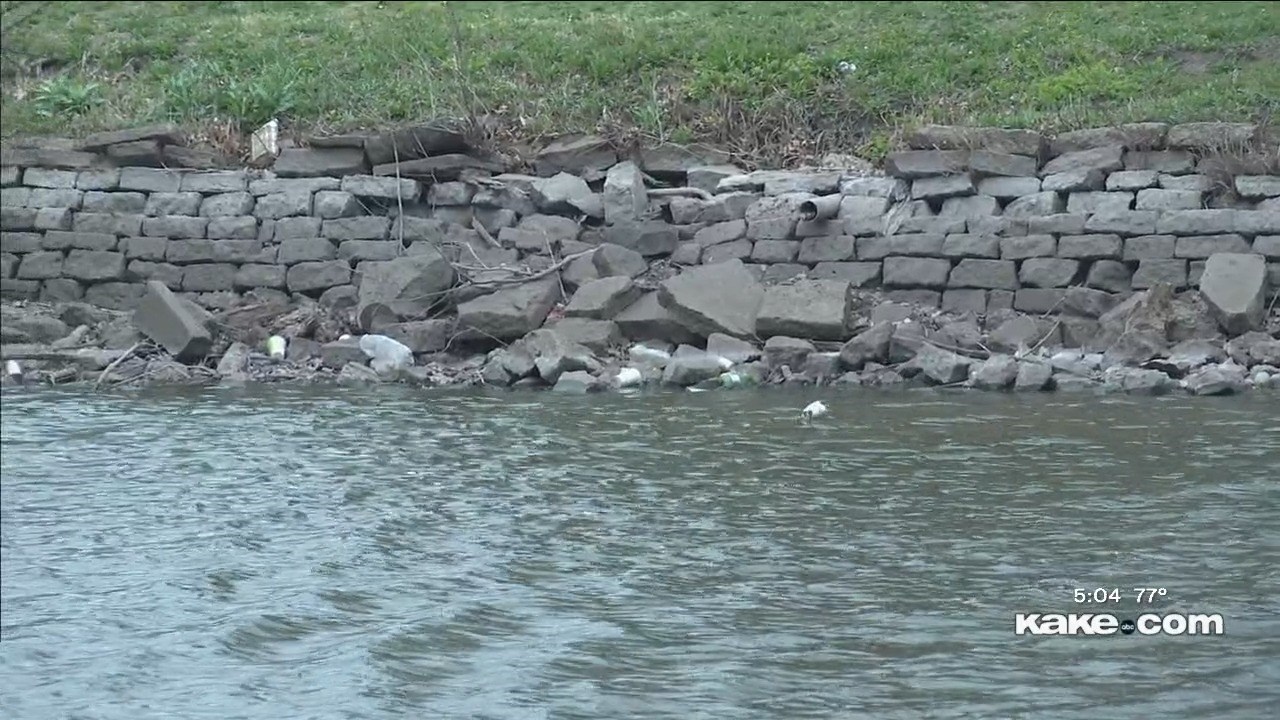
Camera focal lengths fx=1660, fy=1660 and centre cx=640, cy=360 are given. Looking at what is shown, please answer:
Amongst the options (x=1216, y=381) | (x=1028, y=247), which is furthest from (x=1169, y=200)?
(x=1216, y=381)

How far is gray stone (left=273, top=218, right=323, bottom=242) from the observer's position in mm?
13680

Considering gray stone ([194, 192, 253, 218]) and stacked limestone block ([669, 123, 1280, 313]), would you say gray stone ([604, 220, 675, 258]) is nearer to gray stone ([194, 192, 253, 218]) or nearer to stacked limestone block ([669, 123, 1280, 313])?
stacked limestone block ([669, 123, 1280, 313])

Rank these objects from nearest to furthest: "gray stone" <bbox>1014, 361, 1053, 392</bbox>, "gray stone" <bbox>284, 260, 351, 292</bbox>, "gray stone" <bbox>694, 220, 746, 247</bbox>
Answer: "gray stone" <bbox>1014, 361, 1053, 392</bbox>
"gray stone" <bbox>694, 220, 746, 247</bbox>
"gray stone" <bbox>284, 260, 351, 292</bbox>

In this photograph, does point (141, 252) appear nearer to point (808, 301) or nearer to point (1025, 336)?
point (808, 301)

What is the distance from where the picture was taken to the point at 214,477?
866cm

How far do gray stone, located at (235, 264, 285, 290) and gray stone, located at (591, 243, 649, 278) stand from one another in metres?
2.75

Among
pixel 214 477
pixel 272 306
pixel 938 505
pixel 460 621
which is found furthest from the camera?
pixel 272 306

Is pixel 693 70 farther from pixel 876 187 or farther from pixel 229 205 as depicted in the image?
pixel 229 205

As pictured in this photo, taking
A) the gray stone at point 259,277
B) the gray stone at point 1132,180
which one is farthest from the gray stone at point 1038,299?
the gray stone at point 259,277

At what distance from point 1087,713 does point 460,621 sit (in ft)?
7.58

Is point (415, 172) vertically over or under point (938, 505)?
over

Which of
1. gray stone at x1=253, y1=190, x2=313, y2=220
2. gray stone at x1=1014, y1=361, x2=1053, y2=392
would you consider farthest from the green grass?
gray stone at x1=1014, y1=361, x2=1053, y2=392

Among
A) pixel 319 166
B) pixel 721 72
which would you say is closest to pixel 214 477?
pixel 319 166

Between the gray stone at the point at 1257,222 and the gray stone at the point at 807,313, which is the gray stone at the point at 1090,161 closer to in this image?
the gray stone at the point at 1257,222
